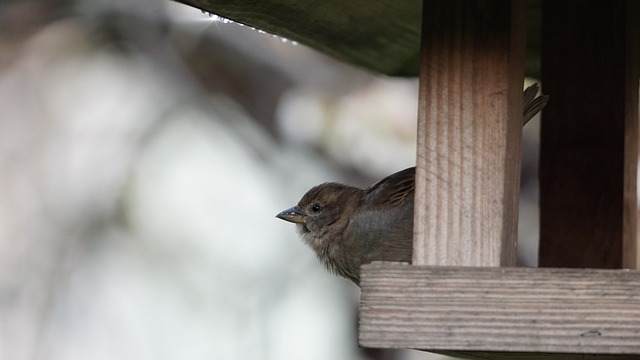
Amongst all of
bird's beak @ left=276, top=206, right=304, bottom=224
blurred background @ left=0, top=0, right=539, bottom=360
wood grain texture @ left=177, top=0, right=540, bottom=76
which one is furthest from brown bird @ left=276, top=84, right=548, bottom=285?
blurred background @ left=0, top=0, right=539, bottom=360

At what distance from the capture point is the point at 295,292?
5.16 metres

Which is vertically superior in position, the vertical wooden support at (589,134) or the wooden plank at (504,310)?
the vertical wooden support at (589,134)

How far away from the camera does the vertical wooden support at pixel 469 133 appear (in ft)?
7.08

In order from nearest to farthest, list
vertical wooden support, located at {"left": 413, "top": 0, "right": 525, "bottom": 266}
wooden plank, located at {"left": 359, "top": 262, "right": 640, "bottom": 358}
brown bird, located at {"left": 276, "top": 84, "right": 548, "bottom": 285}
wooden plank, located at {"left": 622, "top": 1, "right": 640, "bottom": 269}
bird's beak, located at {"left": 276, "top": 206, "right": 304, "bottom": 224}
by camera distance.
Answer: wooden plank, located at {"left": 359, "top": 262, "right": 640, "bottom": 358}, vertical wooden support, located at {"left": 413, "top": 0, "right": 525, "bottom": 266}, wooden plank, located at {"left": 622, "top": 1, "right": 640, "bottom": 269}, brown bird, located at {"left": 276, "top": 84, "right": 548, "bottom": 285}, bird's beak, located at {"left": 276, "top": 206, "right": 304, "bottom": 224}

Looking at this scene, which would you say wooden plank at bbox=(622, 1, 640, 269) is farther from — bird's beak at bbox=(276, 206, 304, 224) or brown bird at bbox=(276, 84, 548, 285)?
bird's beak at bbox=(276, 206, 304, 224)

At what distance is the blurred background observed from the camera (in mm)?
4871

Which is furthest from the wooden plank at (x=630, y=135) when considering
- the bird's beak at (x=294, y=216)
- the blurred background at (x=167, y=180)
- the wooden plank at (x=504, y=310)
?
the blurred background at (x=167, y=180)

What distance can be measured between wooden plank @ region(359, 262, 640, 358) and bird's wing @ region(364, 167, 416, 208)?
1.13m

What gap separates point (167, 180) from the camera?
5.09 metres

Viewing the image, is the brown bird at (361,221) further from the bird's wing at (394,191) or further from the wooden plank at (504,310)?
the wooden plank at (504,310)

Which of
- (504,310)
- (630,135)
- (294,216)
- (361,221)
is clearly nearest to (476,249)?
(504,310)

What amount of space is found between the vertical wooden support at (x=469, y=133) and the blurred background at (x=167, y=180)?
2.75 m

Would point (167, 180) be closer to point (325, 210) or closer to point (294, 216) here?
point (294, 216)

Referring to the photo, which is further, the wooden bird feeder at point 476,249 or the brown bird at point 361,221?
the brown bird at point 361,221
